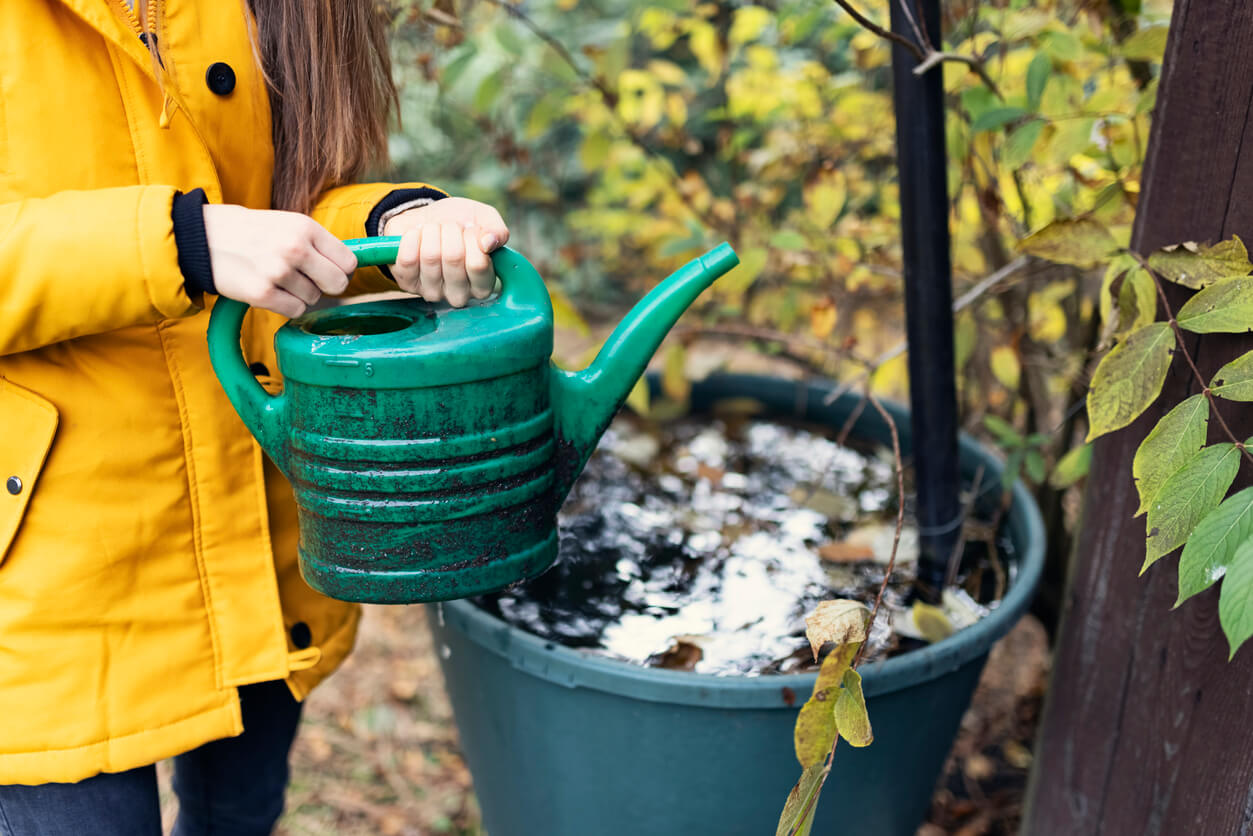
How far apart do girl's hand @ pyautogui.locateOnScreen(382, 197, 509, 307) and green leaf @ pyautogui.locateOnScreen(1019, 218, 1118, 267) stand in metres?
0.60

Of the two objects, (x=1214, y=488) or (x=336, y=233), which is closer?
(x=1214, y=488)

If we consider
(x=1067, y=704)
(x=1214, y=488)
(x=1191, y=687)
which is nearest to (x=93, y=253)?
(x=1214, y=488)

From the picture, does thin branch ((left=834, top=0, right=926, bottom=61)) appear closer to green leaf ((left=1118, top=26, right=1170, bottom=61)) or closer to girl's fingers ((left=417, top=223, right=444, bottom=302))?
green leaf ((left=1118, top=26, right=1170, bottom=61))

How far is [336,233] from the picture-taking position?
1.02 meters

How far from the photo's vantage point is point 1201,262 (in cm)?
93

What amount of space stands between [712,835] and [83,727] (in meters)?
0.73

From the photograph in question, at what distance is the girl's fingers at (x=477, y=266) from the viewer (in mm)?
822

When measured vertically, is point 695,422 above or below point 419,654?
above

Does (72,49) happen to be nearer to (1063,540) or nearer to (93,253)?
(93,253)

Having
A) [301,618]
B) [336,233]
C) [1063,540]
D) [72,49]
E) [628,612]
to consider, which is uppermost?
[72,49]

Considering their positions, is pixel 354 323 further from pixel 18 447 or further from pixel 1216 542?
pixel 1216 542

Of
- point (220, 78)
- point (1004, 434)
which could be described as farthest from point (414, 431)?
point (1004, 434)

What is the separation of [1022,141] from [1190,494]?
2.17 feet

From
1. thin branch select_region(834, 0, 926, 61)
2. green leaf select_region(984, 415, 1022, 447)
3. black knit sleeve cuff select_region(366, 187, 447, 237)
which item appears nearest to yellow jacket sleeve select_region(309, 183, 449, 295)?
black knit sleeve cuff select_region(366, 187, 447, 237)
